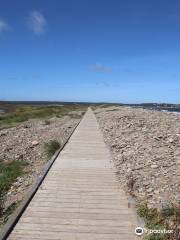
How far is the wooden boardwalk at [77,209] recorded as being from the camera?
6582 mm

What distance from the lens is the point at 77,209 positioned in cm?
780

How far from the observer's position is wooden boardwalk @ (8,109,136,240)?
6582mm

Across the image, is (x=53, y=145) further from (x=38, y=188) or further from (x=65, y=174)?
(x=38, y=188)

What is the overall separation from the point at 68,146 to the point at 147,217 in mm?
10821

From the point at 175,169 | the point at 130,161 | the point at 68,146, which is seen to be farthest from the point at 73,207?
the point at 68,146

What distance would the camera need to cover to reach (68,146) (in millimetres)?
17906

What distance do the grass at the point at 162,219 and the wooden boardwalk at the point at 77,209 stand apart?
30cm

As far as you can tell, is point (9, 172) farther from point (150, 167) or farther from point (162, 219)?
point (162, 219)

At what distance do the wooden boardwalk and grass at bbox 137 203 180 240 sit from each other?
300mm

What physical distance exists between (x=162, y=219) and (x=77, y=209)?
6.00 ft
